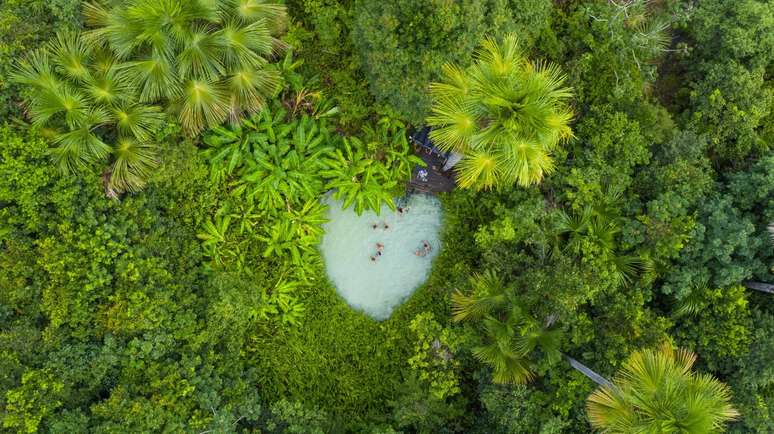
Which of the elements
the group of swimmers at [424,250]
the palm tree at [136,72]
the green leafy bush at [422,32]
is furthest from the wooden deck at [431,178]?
the palm tree at [136,72]

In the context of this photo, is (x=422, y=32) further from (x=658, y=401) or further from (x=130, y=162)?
(x=658, y=401)

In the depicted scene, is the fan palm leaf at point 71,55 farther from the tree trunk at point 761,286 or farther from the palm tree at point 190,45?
the tree trunk at point 761,286

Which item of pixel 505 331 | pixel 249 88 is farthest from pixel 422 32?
pixel 505 331

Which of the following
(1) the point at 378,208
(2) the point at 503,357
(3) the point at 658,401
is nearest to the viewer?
(3) the point at 658,401

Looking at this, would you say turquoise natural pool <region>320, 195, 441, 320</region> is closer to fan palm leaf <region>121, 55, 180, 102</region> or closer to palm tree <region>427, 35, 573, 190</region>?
palm tree <region>427, 35, 573, 190</region>

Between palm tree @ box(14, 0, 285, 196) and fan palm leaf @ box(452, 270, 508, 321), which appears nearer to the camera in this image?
palm tree @ box(14, 0, 285, 196)

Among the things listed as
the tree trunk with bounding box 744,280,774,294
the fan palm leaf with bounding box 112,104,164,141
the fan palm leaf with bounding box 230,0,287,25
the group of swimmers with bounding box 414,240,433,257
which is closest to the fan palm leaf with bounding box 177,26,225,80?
the fan palm leaf with bounding box 230,0,287,25
